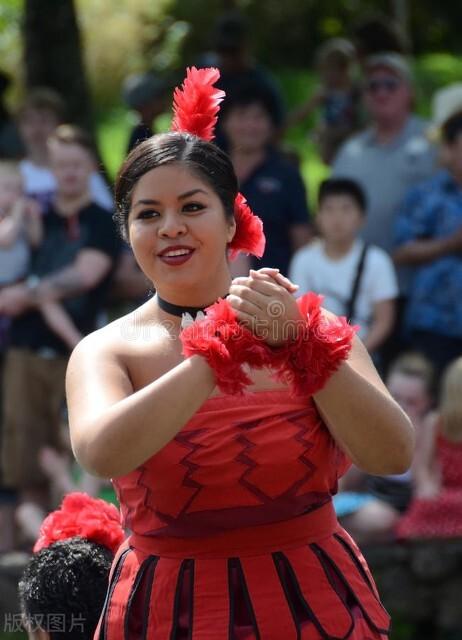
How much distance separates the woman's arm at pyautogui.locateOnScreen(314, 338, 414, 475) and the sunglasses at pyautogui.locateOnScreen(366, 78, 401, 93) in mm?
4727

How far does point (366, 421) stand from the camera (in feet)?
8.82

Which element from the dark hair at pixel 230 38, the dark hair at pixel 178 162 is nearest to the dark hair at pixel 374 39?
the dark hair at pixel 230 38

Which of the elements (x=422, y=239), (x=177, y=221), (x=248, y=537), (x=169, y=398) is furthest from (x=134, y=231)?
(x=422, y=239)

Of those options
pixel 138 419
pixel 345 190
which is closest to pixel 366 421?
pixel 138 419

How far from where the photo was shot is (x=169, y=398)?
2562mm

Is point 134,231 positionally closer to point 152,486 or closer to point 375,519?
point 152,486

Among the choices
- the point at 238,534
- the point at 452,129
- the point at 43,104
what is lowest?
the point at 238,534

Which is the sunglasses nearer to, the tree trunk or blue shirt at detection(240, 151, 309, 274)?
blue shirt at detection(240, 151, 309, 274)

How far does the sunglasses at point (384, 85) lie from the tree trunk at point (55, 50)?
2.80 m

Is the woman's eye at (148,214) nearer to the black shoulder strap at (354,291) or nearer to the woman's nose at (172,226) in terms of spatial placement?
the woman's nose at (172,226)

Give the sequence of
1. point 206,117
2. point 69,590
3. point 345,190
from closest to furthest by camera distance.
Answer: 1. point 206,117
2. point 69,590
3. point 345,190

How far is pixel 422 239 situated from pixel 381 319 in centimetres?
58

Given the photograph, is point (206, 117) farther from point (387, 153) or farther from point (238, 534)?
point (387, 153)

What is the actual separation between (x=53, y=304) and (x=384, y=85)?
223 centimetres
